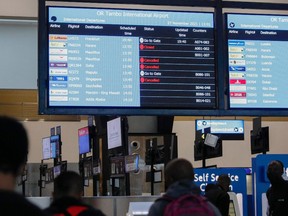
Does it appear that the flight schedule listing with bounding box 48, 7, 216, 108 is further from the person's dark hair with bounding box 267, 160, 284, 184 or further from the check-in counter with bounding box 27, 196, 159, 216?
the check-in counter with bounding box 27, 196, 159, 216

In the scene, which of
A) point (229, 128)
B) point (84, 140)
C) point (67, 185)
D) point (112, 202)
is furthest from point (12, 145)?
point (229, 128)

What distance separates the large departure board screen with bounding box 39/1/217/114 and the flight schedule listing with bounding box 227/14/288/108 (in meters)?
0.20

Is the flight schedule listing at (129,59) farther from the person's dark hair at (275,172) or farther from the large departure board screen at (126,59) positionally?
the person's dark hair at (275,172)

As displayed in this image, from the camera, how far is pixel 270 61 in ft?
19.0

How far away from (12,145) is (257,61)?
436 centimetres

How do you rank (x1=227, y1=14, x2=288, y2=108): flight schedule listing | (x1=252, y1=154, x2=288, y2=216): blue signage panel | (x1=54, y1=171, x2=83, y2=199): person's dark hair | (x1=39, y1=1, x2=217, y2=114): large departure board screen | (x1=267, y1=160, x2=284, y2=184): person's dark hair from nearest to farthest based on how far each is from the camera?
(x1=54, y1=171, x2=83, y2=199): person's dark hair < (x1=39, y1=1, x2=217, y2=114): large departure board screen < (x1=227, y1=14, x2=288, y2=108): flight schedule listing < (x1=267, y1=160, x2=284, y2=184): person's dark hair < (x1=252, y1=154, x2=288, y2=216): blue signage panel

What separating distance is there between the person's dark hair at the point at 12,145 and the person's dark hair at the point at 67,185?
1.77 m

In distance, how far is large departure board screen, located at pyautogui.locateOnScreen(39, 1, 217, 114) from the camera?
539 cm

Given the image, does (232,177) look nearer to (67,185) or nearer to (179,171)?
(179,171)

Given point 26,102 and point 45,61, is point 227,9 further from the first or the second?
point 26,102

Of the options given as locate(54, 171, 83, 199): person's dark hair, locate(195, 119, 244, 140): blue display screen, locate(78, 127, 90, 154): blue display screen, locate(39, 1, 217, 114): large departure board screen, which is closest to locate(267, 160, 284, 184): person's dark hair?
locate(39, 1, 217, 114): large departure board screen

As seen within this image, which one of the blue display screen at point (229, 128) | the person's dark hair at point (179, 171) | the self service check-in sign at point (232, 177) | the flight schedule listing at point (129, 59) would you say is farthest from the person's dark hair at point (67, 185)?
the blue display screen at point (229, 128)

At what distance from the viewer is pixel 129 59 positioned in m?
5.52

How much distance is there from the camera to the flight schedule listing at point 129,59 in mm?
5402
